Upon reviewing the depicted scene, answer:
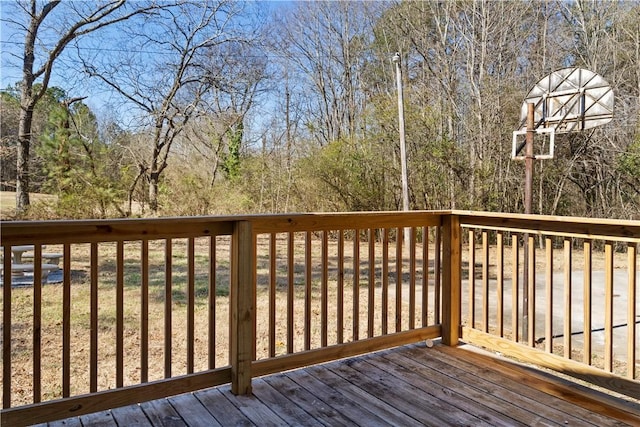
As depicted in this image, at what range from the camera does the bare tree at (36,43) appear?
8.33 metres

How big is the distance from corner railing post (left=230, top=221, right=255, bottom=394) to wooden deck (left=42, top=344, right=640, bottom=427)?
98 mm

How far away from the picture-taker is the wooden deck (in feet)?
6.57

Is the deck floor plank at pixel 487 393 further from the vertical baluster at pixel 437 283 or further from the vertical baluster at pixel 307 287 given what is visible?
the vertical baluster at pixel 307 287

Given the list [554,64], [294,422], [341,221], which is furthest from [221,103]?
[294,422]

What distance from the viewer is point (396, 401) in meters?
2.20

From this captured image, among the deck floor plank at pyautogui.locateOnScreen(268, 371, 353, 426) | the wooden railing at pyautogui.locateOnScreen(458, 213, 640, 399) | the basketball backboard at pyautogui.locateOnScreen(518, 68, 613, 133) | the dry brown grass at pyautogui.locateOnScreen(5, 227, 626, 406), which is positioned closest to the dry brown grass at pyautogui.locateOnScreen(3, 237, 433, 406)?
the dry brown grass at pyautogui.locateOnScreen(5, 227, 626, 406)

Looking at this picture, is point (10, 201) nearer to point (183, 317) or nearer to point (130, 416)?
point (183, 317)

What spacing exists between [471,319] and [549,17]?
9.13m

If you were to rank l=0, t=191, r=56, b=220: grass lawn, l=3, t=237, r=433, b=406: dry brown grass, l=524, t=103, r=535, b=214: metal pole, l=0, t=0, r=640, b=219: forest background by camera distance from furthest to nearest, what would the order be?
l=0, t=0, r=640, b=219: forest background, l=0, t=191, r=56, b=220: grass lawn, l=524, t=103, r=535, b=214: metal pole, l=3, t=237, r=433, b=406: dry brown grass

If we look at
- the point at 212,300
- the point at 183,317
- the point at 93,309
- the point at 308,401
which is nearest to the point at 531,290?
the point at 308,401

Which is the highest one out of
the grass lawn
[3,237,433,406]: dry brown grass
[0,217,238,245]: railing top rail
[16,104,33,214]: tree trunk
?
[16,104,33,214]: tree trunk

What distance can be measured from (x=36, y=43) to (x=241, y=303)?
28.2 feet

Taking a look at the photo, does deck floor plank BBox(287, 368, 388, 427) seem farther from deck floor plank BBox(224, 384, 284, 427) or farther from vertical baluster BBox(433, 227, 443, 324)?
vertical baluster BBox(433, 227, 443, 324)

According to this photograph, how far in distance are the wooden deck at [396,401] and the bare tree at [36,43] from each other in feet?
26.3
